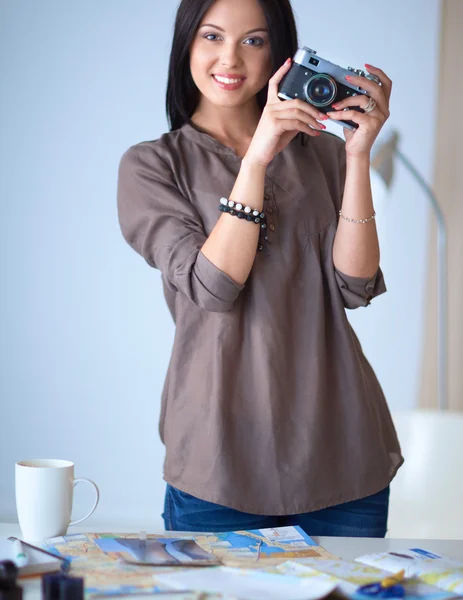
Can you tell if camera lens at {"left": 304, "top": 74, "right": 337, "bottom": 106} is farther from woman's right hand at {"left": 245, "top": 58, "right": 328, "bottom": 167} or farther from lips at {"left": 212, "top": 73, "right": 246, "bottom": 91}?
lips at {"left": 212, "top": 73, "right": 246, "bottom": 91}

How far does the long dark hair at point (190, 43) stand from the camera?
1.07 metres

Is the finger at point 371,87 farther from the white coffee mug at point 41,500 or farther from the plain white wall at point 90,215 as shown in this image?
the plain white wall at point 90,215

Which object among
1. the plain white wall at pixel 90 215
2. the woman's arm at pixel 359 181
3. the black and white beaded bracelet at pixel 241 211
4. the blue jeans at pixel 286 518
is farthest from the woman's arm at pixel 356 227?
the plain white wall at pixel 90 215

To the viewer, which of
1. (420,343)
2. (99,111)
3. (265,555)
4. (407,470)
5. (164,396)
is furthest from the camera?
(420,343)

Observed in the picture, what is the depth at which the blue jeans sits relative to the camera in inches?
38.4

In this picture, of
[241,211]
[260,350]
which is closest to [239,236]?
[241,211]

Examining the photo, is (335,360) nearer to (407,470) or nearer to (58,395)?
(407,470)

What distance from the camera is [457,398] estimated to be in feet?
9.46

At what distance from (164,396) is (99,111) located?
185 centimetres

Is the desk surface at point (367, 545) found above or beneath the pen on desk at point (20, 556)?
beneath

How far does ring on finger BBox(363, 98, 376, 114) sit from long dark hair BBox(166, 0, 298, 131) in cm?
15

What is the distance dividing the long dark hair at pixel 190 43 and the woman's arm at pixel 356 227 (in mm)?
194

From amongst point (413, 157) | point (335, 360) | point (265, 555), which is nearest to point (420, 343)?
point (413, 157)

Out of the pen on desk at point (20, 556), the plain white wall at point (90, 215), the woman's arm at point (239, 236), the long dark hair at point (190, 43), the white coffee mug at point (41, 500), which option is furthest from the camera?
the plain white wall at point (90, 215)
